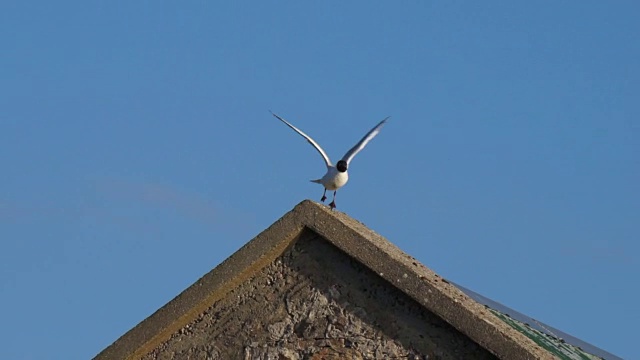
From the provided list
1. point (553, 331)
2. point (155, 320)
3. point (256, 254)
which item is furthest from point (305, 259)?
point (553, 331)

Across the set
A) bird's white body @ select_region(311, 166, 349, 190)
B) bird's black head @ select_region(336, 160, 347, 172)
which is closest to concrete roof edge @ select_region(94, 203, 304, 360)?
bird's white body @ select_region(311, 166, 349, 190)

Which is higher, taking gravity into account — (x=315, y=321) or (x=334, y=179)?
(x=334, y=179)

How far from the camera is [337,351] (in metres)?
13.2

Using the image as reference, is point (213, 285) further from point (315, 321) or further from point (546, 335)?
point (546, 335)

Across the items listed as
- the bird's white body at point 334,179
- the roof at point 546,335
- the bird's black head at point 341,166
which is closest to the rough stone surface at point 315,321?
the bird's white body at point 334,179

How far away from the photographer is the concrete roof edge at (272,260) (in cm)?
1320

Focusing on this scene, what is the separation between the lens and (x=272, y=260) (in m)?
13.5

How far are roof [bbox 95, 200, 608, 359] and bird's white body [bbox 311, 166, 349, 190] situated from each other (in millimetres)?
643

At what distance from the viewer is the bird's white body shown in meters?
14.3

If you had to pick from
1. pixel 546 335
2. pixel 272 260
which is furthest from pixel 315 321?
pixel 546 335

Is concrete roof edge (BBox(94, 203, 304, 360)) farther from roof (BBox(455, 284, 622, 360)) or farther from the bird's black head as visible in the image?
roof (BBox(455, 284, 622, 360))

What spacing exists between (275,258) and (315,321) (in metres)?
0.61

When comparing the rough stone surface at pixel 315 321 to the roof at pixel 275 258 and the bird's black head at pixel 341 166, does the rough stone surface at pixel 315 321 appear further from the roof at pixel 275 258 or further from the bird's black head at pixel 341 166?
the bird's black head at pixel 341 166

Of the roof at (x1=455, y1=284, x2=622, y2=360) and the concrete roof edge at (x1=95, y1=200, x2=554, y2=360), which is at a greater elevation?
the roof at (x1=455, y1=284, x2=622, y2=360)
